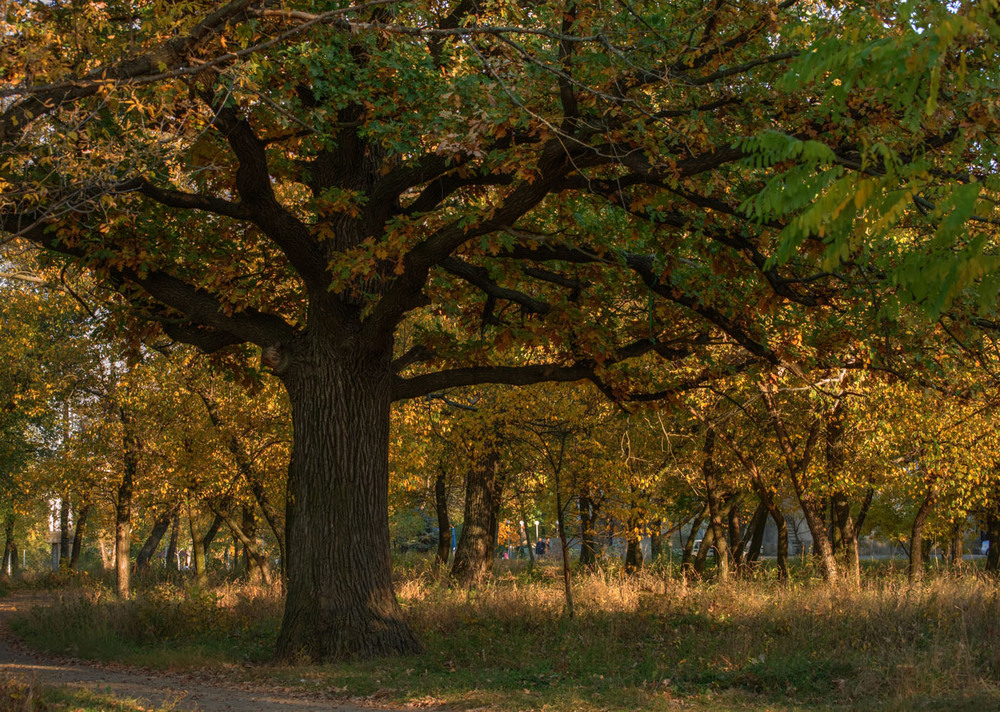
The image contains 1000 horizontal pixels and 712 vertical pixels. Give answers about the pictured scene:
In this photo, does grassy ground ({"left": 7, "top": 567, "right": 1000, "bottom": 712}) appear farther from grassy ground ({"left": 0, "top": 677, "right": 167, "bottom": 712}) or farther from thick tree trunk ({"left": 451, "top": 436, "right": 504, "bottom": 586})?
thick tree trunk ({"left": 451, "top": 436, "right": 504, "bottom": 586})

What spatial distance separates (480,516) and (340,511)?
10403 mm

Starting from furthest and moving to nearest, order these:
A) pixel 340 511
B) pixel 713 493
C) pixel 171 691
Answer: pixel 713 493 → pixel 340 511 → pixel 171 691

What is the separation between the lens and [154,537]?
28.3 meters

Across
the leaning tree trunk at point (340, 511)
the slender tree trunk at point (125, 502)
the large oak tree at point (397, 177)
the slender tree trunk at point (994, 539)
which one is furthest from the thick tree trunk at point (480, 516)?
the slender tree trunk at point (994, 539)

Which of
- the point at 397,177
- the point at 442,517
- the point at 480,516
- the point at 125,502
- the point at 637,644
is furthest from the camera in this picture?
the point at 442,517

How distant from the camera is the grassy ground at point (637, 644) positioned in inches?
355

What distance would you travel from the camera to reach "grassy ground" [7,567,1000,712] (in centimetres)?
902

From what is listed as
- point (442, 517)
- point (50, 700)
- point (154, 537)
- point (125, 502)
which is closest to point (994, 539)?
point (442, 517)

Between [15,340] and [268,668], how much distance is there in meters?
17.0

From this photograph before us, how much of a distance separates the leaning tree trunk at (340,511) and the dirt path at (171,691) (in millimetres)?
1338

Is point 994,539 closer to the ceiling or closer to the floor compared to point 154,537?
closer to the floor

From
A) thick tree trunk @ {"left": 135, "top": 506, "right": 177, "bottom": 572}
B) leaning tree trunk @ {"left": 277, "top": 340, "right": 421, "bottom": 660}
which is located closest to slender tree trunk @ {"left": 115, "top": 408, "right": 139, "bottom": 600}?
thick tree trunk @ {"left": 135, "top": 506, "right": 177, "bottom": 572}

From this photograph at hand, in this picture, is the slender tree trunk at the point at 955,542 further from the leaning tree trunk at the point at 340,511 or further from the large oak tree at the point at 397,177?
the leaning tree trunk at the point at 340,511

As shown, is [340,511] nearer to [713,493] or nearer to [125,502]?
[713,493]
